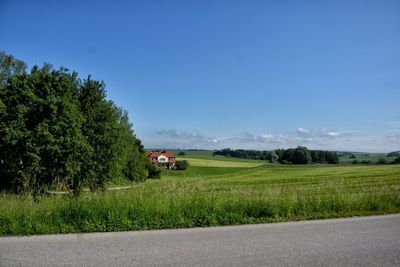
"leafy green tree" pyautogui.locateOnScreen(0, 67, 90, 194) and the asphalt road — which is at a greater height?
"leafy green tree" pyautogui.locateOnScreen(0, 67, 90, 194)

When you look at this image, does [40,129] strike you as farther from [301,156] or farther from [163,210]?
[301,156]

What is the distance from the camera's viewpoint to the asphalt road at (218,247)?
15.5ft

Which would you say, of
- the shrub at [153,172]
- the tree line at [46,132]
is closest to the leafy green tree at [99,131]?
the tree line at [46,132]

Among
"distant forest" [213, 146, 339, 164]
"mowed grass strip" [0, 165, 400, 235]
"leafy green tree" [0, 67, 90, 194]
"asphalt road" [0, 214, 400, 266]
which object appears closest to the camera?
"asphalt road" [0, 214, 400, 266]

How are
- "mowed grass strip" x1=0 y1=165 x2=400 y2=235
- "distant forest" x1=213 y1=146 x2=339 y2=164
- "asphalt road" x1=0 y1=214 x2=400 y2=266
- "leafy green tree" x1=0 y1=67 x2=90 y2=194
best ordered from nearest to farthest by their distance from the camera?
"asphalt road" x1=0 y1=214 x2=400 y2=266, "mowed grass strip" x1=0 y1=165 x2=400 y2=235, "leafy green tree" x1=0 y1=67 x2=90 y2=194, "distant forest" x1=213 y1=146 x2=339 y2=164

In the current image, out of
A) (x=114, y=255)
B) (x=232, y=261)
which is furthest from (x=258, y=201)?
(x=114, y=255)

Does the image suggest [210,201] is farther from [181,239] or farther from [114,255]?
[114,255]

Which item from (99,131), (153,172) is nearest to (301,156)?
(153,172)

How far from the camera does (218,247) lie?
17.7ft

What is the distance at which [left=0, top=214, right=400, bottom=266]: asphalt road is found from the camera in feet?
15.5

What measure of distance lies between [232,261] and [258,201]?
127 inches

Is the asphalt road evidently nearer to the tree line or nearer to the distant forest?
the tree line

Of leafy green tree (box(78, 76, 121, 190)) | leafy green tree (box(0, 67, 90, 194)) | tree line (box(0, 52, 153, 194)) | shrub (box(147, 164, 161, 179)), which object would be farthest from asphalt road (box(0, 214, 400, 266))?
shrub (box(147, 164, 161, 179))

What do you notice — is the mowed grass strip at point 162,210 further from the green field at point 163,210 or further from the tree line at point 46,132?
the tree line at point 46,132
